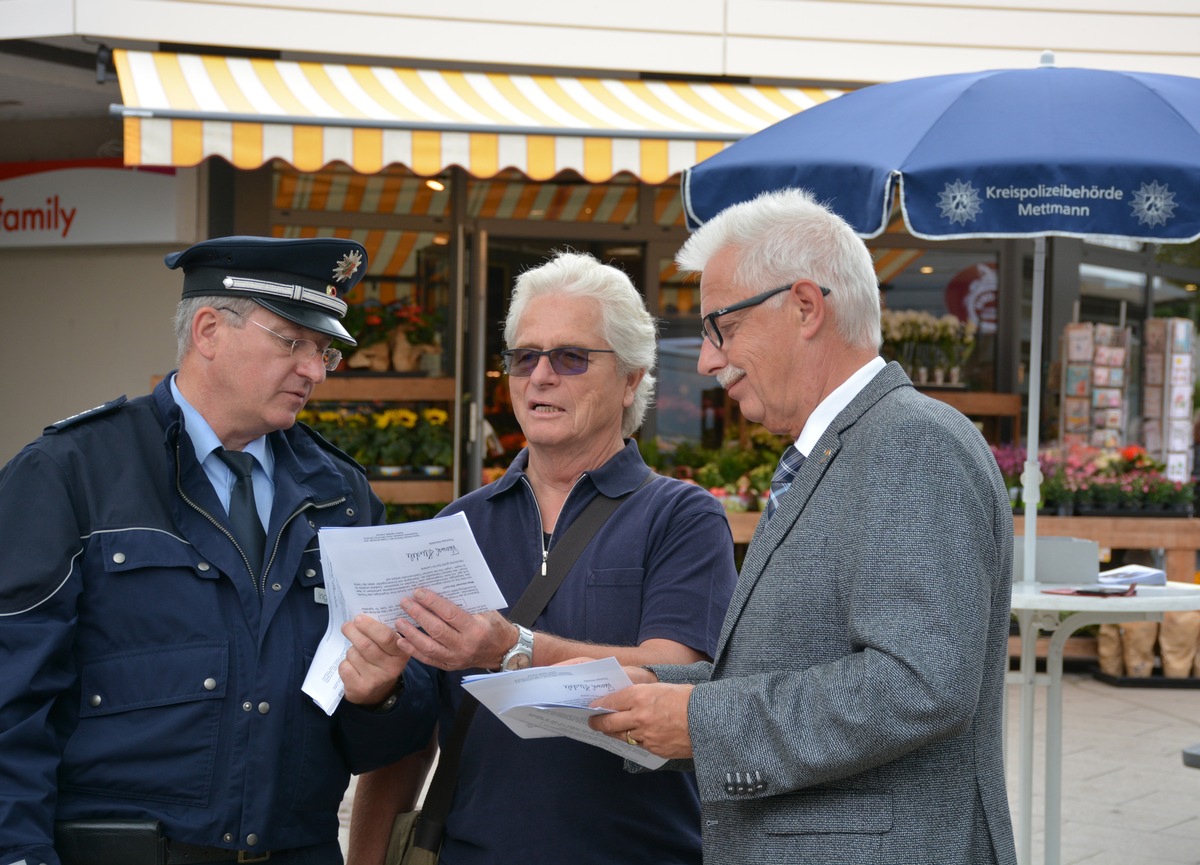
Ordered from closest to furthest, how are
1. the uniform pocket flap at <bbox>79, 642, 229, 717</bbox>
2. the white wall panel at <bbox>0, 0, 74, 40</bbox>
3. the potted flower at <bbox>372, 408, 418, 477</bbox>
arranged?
the uniform pocket flap at <bbox>79, 642, 229, 717</bbox> < the white wall panel at <bbox>0, 0, 74, 40</bbox> < the potted flower at <bbox>372, 408, 418, 477</bbox>

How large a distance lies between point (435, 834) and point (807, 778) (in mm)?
1009

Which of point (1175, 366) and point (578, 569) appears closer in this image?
point (578, 569)

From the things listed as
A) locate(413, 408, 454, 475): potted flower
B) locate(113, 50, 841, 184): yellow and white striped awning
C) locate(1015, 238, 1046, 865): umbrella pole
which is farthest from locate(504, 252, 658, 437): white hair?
locate(413, 408, 454, 475): potted flower

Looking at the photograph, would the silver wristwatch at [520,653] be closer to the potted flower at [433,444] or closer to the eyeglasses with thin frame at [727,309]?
the eyeglasses with thin frame at [727,309]

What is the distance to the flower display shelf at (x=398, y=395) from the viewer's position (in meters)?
8.68

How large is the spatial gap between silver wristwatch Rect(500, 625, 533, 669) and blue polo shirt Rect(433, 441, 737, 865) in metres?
0.21

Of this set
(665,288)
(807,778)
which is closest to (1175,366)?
(665,288)

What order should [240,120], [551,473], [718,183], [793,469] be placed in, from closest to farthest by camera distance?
[793,469] < [551,473] < [718,183] < [240,120]

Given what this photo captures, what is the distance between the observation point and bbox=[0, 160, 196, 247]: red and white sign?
8859mm

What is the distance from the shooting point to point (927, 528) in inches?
71.7

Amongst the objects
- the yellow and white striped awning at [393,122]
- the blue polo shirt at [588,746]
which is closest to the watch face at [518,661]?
the blue polo shirt at [588,746]

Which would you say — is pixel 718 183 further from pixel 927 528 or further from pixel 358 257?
pixel 927 528

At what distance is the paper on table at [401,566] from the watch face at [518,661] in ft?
0.35

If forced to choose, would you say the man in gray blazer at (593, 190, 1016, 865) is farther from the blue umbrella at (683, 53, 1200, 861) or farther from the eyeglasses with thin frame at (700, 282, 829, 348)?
the blue umbrella at (683, 53, 1200, 861)
